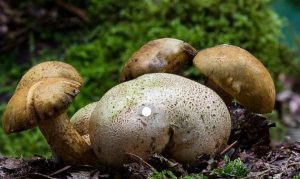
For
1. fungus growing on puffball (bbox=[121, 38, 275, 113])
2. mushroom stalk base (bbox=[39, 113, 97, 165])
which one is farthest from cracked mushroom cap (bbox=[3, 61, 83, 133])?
fungus growing on puffball (bbox=[121, 38, 275, 113])

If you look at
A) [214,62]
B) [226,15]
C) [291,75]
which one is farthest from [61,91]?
[291,75]

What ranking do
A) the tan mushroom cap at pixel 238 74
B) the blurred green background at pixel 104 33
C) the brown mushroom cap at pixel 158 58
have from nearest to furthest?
1. the tan mushroom cap at pixel 238 74
2. the brown mushroom cap at pixel 158 58
3. the blurred green background at pixel 104 33

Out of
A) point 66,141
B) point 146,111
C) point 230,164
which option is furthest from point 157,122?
point 66,141

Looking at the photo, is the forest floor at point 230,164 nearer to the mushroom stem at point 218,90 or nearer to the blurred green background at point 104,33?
the mushroom stem at point 218,90

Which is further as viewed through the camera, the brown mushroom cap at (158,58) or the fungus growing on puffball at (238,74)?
the brown mushroom cap at (158,58)

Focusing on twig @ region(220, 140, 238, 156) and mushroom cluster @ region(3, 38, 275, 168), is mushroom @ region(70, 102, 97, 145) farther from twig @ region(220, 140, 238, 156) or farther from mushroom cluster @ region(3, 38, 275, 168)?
twig @ region(220, 140, 238, 156)

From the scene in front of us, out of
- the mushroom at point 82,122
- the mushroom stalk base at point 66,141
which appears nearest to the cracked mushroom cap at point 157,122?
the mushroom stalk base at point 66,141

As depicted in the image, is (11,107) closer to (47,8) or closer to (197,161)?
(197,161)
